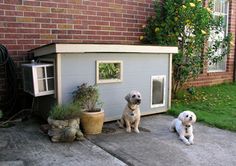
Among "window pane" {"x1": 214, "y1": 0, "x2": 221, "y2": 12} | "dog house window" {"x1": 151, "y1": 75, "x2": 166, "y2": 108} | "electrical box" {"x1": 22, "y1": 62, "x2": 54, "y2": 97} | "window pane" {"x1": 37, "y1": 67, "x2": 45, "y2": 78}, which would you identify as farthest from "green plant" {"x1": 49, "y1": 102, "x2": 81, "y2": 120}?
"window pane" {"x1": 214, "y1": 0, "x2": 221, "y2": 12}

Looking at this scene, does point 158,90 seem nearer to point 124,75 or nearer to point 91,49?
point 124,75

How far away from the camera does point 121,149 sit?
3.44 m

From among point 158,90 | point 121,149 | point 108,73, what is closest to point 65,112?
point 121,149

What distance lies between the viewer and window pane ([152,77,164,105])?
5043mm

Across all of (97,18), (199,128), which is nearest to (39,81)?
(97,18)

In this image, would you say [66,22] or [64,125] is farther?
[66,22]

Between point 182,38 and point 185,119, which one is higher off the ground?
point 182,38

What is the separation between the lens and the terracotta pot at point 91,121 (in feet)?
12.8

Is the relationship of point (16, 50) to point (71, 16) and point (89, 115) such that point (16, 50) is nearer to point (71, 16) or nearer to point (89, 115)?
point (71, 16)

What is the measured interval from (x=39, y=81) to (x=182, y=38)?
10.2 feet

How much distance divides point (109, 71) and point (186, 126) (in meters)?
1.38

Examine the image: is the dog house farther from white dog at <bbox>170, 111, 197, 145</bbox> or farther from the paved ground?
white dog at <bbox>170, 111, 197, 145</bbox>

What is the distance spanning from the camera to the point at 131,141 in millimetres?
3723

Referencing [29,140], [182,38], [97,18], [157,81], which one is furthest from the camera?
[182,38]
